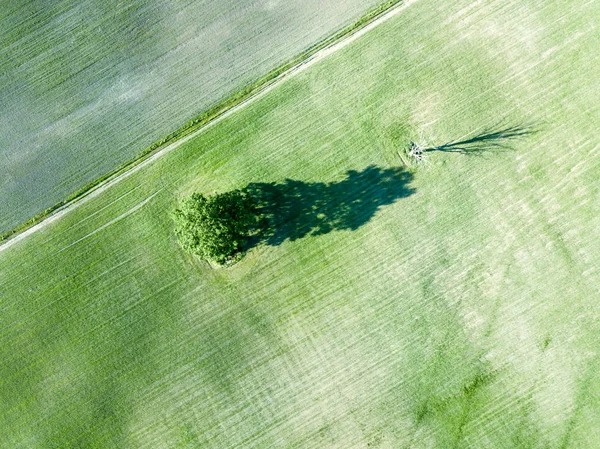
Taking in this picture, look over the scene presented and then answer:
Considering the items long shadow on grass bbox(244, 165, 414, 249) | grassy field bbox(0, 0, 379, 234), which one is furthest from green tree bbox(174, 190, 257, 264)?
grassy field bbox(0, 0, 379, 234)

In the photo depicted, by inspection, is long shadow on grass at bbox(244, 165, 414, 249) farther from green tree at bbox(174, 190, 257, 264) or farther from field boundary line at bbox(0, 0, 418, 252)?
field boundary line at bbox(0, 0, 418, 252)

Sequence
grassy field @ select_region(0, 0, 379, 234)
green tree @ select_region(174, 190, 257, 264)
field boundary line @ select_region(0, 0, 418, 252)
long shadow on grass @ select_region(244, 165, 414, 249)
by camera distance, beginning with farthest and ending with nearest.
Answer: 1. grassy field @ select_region(0, 0, 379, 234)
2. field boundary line @ select_region(0, 0, 418, 252)
3. long shadow on grass @ select_region(244, 165, 414, 249)
4. green tree @ select_region(174, 190, 257, 264)

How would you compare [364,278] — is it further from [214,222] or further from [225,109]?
[225,109]

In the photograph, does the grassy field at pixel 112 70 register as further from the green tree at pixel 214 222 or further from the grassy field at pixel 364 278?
the green tree at pixel 214 222

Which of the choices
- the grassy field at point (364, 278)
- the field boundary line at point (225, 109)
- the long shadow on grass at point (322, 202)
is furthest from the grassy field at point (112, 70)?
the long shadow on grass at point (322, 202)

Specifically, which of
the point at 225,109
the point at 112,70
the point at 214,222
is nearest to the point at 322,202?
the point at 214,222

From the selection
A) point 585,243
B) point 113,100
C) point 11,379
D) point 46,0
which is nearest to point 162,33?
point 113,100
